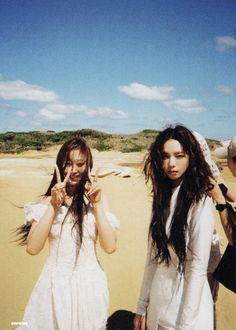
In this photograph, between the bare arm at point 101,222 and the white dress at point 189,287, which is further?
the bare arm at point 101,222

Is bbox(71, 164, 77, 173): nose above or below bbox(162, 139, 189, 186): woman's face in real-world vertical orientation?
below

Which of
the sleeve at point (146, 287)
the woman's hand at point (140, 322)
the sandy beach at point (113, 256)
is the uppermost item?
the sleeve at point (146, 287)

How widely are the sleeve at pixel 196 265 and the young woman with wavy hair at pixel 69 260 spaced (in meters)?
0.62

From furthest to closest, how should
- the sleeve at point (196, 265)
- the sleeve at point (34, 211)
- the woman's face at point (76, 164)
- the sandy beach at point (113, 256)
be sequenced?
1. the sandy beach at point (113, 256)
2. the woman's face at point (76, 164)
3. the sleeve at point (34, 211)
4. the sleeve at point (196, 265)

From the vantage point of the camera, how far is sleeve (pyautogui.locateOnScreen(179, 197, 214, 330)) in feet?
5.72

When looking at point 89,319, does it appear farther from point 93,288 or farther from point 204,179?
point 204,179

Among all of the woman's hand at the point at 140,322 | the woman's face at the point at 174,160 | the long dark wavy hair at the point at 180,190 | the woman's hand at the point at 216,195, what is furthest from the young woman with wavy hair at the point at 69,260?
the woman's hand at the point at 216,195

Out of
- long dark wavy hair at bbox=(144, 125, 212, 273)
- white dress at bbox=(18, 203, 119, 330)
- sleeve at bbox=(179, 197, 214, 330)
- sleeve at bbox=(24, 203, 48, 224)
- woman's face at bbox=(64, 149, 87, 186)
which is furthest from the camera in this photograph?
woman's face at bbox=(64, 149, 87, 186)

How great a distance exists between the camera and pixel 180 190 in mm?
1990

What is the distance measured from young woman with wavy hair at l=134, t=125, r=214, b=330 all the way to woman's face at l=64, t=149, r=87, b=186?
20.6 inches

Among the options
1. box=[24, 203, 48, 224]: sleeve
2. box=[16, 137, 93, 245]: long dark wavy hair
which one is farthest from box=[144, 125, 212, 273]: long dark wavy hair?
box=[24, 203, 48, 224]: sleeve

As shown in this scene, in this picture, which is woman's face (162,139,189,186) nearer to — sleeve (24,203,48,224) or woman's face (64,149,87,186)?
woman's face (64,149,87,186)

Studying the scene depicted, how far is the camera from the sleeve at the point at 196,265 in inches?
68.6

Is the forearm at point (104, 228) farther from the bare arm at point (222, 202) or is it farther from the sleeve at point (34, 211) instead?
the bare arm at point (222, 202)
